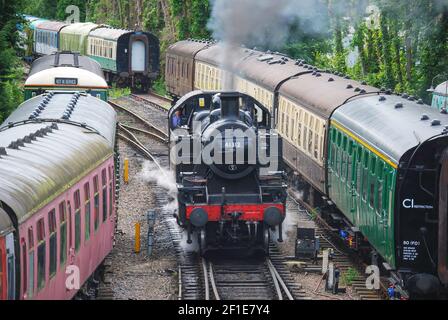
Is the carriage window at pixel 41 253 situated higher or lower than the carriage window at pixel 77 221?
higher

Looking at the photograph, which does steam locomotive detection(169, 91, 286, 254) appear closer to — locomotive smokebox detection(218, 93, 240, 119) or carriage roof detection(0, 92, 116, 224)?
locomotive smokebox detection(218, 93, 240, 119)

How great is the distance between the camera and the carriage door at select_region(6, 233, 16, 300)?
27.0ft

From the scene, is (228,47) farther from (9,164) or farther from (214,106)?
(9,164)

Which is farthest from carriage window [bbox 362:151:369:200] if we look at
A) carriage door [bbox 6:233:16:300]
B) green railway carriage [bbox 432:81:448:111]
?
green railway carriage [bbox 432:81:448:111]

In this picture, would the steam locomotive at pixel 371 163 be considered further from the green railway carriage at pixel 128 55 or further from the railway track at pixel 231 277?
the green railway carriage at pixel 128 55

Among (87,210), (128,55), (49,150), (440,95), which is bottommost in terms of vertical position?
(128,55)

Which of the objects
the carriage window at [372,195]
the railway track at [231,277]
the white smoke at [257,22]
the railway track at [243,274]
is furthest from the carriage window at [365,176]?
the white smoke at [257,22]

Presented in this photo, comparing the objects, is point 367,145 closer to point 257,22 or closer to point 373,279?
point 373,279

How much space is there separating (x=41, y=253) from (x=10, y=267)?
1.25m

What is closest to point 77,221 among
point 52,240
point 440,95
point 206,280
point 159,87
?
point 52,240

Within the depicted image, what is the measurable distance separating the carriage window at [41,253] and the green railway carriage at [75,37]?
43042 mm

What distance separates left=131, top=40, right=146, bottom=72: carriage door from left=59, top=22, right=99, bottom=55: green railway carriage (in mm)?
5509

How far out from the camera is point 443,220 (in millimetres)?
11688

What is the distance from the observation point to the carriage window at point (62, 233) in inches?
417
